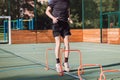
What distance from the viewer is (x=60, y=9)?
8.58 m

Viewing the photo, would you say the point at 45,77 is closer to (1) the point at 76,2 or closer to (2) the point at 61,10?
(2) the point at 61,10

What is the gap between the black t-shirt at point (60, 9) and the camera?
856cm

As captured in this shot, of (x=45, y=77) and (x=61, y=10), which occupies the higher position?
(x=61, y=10)

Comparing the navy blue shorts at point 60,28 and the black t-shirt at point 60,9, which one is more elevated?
the black t-shirt at point 60,9

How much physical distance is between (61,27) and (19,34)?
73.6ft

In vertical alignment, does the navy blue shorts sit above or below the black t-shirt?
below

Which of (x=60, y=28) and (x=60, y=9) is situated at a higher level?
(x=60, y=9)

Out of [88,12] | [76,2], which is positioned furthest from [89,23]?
[76,2]

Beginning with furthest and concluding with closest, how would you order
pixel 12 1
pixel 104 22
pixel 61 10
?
1. pixel 12 1
2. pixel 104 22
3. pixel 61 10

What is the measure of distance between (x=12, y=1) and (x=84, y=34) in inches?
266

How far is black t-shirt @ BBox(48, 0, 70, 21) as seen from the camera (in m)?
8.56

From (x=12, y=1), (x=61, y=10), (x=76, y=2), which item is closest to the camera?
(x=61, y=10)

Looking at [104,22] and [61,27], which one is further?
[104,22]

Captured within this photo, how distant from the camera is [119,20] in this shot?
87.8 ft
